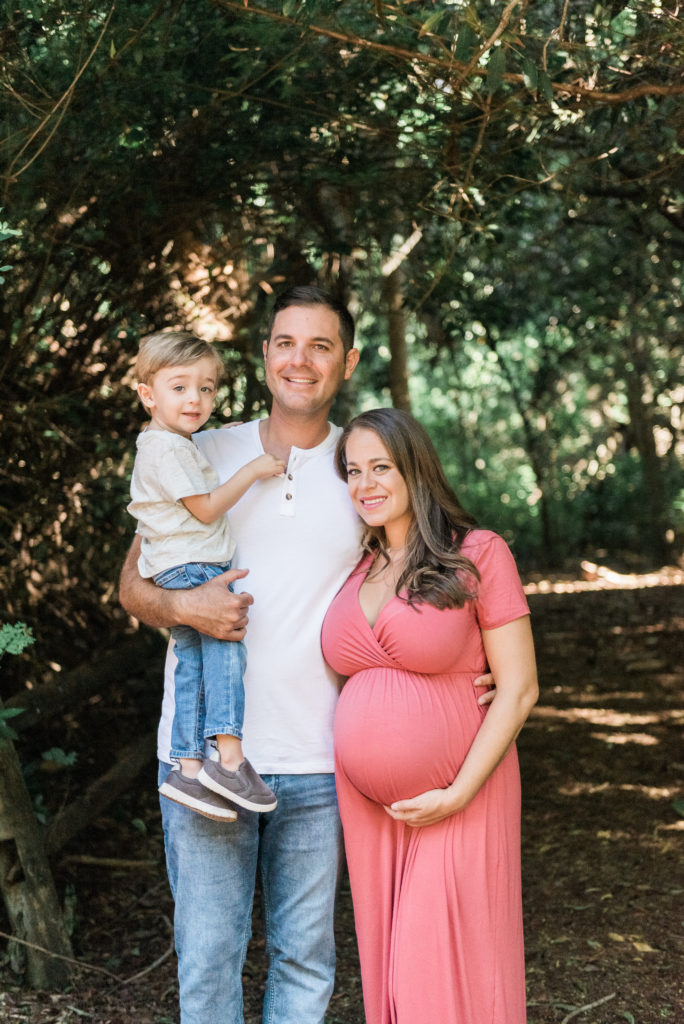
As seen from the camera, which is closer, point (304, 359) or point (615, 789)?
point (304, 359)

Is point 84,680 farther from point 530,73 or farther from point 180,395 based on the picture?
point 530,73

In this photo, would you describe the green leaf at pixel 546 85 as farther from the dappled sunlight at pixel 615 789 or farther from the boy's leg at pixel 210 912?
the dappled sunlight at pixel 615 789

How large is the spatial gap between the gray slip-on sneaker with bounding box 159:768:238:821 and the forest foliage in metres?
1.71

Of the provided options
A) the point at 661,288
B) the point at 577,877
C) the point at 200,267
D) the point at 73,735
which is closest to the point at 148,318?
the point at 200,267

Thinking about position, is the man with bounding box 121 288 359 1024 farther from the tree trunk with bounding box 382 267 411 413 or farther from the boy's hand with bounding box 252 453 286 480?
the tree trunk with bounding box 382 267 411 413

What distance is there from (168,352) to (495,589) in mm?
1048

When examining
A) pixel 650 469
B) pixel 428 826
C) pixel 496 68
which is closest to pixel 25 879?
pixel 428 826

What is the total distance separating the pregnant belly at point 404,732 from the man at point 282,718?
0.16m

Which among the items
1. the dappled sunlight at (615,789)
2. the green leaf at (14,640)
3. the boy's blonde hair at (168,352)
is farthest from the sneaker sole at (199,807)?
the dappled sunlight at (615,789)

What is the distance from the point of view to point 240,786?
244 centimetres

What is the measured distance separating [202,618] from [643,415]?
402 inches

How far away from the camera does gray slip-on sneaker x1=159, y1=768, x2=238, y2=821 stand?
2432mm

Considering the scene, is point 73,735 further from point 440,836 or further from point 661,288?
point 661,288

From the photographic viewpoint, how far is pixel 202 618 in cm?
251
